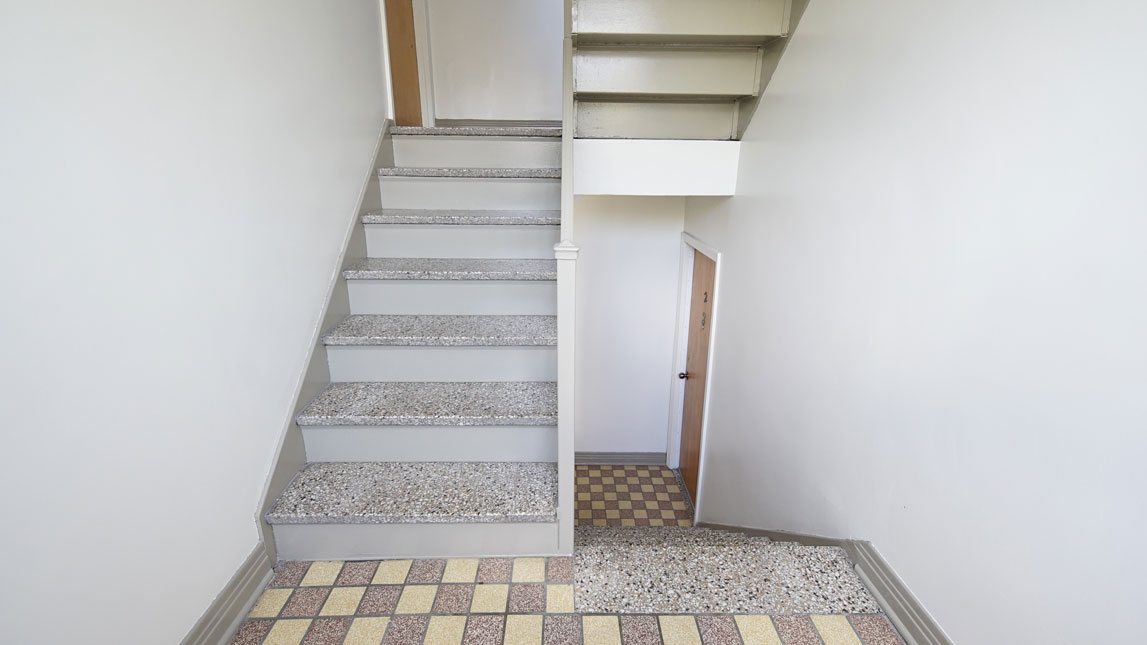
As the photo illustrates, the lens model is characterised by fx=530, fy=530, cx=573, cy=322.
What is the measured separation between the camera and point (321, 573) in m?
1.51

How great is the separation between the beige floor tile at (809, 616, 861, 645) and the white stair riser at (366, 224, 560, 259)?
64.2 inches

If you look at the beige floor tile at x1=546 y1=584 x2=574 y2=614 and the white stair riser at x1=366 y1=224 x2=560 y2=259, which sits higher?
the white stair riser at x1=366 y1=224 x2=560 y2=259

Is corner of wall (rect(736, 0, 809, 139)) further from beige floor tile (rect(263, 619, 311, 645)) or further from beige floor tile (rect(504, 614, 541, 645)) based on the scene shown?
beige floor tile (rect(263, 619, 311, 645))

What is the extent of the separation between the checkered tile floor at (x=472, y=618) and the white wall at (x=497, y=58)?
3369mm

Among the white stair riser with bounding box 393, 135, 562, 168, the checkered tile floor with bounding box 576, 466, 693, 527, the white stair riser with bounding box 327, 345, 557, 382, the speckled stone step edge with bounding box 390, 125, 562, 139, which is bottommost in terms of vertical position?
the checkered tile floor with bounding box 576, 466, 693, 527

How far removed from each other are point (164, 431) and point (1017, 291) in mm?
1723

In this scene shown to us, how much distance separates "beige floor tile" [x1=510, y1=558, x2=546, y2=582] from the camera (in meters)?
1.49

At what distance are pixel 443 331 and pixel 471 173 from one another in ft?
2.94

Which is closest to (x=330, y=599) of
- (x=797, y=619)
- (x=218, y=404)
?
(x=218, y=404)

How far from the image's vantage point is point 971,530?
3.58 feet

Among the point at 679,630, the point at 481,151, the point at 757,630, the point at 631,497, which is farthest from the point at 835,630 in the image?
the point at 631,497

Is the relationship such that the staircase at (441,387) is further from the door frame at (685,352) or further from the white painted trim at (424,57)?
the white painted trim at (424,57)

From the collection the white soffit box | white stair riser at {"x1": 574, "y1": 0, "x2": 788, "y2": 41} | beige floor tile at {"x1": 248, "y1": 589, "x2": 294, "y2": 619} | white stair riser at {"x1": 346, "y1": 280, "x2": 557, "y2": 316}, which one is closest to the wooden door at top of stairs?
the white soffit box

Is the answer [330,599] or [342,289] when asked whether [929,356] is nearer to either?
[330,599]
